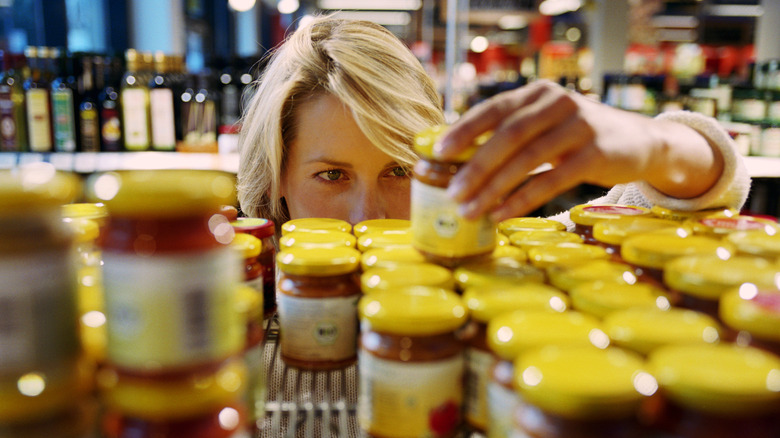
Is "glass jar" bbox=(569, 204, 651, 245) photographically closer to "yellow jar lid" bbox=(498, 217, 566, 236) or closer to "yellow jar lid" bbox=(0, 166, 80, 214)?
"yellow jar lid" bbox=(498, 217, 566, 236)

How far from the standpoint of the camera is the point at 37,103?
2.62m

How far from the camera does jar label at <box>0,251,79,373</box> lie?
496 mm

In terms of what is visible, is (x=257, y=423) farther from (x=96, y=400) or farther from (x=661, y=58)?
(x=661, y=58)

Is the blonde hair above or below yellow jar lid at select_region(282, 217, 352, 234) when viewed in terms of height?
above

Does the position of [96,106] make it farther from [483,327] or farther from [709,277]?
[709,277]

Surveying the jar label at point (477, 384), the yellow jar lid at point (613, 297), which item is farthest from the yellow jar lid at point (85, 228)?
the yellow jar lid at point (613, 297)

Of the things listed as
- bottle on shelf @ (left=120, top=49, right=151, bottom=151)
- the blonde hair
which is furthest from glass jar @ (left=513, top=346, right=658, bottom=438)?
bottle on shelf @ (left=120, top=49, right=151, bottom=151)

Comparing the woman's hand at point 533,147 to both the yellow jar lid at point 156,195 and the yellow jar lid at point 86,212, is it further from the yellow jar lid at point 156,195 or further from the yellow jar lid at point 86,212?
the yellow jar lid at point 86,212

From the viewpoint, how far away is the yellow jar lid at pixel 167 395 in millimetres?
524

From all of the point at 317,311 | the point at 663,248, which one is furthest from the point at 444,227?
the point at 663,248

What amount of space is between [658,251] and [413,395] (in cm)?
43

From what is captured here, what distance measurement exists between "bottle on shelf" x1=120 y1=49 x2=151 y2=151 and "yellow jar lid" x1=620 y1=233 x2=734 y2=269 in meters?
2.43

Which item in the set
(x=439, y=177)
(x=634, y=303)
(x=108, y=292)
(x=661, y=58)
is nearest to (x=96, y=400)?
(x=108, y=292)

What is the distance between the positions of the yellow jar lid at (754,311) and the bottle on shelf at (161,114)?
255cm
